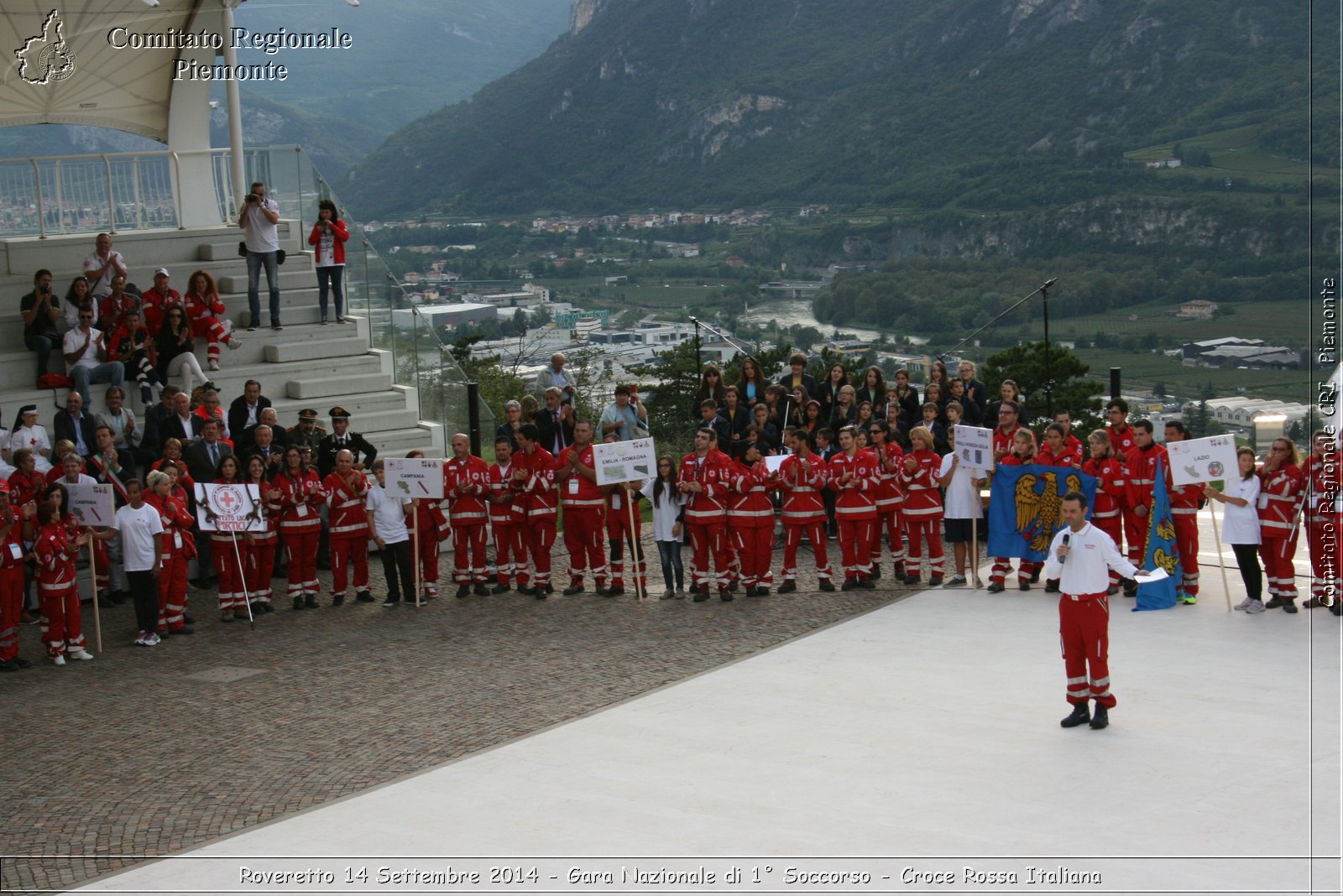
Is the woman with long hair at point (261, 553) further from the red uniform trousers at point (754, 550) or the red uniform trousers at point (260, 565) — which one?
the red uniform trousers at point (754, 550)

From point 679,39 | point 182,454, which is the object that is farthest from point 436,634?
point 679,39

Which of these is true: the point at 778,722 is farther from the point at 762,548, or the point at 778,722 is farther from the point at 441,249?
the point at 441,249

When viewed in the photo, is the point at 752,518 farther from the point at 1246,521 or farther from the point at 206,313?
the point at 206,313

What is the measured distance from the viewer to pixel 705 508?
581 inches

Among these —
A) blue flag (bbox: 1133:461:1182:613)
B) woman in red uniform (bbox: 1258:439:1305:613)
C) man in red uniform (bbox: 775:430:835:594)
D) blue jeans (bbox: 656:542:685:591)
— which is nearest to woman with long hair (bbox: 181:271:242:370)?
blue jeans (bbox: 656:542:685:591)

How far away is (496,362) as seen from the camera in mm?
37594

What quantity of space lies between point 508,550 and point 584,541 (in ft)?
3.29

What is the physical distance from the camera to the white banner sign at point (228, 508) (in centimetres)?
1452

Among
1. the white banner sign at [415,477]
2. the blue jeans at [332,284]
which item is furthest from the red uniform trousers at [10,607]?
the blue jeans at [332,284]

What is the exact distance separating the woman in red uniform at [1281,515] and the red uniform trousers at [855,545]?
3.98 metres

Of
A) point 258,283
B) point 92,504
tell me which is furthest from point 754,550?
point 258,283

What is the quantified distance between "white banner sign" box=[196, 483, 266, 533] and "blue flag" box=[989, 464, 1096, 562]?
26.3ft

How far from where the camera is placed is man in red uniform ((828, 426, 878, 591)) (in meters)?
14.7

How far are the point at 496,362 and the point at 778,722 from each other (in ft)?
91.2
